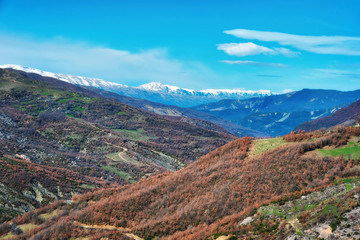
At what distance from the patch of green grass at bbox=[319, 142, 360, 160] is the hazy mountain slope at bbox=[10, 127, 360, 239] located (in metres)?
0.29

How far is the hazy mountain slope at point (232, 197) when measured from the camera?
1468 centimetres

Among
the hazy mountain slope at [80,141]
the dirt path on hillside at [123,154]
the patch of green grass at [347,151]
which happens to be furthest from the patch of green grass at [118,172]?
the patch of green grass at [347,151]

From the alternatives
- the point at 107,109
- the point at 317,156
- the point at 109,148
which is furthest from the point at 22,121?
the point at 317,156

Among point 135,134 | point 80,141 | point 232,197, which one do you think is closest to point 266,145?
point 232,197

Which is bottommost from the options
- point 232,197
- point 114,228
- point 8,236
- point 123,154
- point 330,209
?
point 123,154

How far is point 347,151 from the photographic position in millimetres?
19250

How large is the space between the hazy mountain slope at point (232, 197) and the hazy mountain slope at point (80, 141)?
1269cm

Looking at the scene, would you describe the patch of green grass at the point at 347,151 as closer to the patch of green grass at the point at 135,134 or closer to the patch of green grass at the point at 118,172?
the patch of green grass at the point at 118,172

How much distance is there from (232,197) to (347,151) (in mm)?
8976

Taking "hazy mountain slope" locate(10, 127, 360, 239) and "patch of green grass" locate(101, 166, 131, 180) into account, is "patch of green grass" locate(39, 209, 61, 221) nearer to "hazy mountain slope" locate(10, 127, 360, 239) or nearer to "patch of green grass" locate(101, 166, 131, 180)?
"hazy mountain slope" locate(10, 127, 360, 239)

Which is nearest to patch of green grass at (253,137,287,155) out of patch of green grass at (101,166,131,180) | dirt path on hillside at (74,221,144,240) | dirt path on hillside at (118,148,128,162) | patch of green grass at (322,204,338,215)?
patch of green grass at (322,204,338,215)

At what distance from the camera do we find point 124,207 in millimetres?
21594

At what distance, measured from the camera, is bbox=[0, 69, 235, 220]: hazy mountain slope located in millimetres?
48294

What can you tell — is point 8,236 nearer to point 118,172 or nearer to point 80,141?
point 118,172
